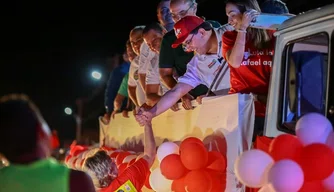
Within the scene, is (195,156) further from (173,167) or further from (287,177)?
(287,177)

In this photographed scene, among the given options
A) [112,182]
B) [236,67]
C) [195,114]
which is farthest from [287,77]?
[112,182]

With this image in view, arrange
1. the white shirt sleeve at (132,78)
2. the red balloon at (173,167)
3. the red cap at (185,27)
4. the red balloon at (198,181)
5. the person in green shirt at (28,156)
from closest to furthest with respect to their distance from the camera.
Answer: the person in green shirt at (28,156), the red balloon at (198,181), the red balloon at (173,167), the red cap at (185,27), the white shirt sleeve at (132,78)

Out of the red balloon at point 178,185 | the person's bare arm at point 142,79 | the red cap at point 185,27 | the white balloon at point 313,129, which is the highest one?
the red cap at point 185,27

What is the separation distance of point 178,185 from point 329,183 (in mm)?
1309

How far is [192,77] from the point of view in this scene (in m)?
4.75

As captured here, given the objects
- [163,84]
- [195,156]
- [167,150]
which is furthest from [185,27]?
[163,84]

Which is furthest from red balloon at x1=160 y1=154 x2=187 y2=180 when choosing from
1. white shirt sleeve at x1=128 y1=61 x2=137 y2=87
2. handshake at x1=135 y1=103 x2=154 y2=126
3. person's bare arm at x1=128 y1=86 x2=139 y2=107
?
white shirt sleeve at x1=128 y1=61 x2=137 y2=87

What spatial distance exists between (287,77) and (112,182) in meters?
1.84

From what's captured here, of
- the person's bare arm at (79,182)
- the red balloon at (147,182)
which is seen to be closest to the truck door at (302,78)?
the person's bare arm at (79,182)

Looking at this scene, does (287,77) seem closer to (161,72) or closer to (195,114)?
(195,114)

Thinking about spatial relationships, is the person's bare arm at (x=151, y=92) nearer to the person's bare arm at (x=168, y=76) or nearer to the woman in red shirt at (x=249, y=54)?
the person's bare arm at (x=168, y=76)

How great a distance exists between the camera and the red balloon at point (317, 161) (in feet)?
9.65

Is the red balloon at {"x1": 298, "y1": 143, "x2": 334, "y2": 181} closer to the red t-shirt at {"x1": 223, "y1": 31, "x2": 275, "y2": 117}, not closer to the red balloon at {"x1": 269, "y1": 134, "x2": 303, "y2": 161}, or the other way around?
the red balloon at {"x1": 269, "y1": 134, "x2": 303, "y2": 161}

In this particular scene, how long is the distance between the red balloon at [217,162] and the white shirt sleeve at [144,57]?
2.90 m
